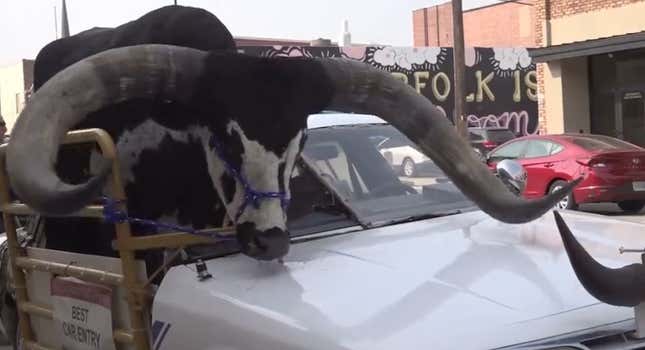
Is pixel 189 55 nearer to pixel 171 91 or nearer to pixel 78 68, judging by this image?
pixel 171 91

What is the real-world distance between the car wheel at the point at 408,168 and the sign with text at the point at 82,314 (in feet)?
5.93

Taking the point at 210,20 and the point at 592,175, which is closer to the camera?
the point at 210,20

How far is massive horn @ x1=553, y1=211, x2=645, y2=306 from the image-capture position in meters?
2.66

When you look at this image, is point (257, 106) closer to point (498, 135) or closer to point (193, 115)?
point (193, 115)

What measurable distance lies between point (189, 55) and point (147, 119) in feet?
1.99

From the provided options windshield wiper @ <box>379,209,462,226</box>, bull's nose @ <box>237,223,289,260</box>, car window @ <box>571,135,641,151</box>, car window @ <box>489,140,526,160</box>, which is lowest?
car window @ <box>489,140,526,160</box>

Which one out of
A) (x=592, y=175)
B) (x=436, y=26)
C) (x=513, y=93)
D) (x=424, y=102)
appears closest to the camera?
(x=424, y=102)

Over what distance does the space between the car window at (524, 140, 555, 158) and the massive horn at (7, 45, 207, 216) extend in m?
12.8

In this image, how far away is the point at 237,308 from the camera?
9.84 feet

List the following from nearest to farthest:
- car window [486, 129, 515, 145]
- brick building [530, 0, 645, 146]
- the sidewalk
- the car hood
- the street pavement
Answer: the car hood < the street pavement < the sidewalk < brick building [530, 0, 645, 146] < car window [486, 129, 515, 145]

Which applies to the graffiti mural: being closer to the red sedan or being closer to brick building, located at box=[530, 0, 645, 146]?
brick building, located at box=[530, 0, 645, 146]

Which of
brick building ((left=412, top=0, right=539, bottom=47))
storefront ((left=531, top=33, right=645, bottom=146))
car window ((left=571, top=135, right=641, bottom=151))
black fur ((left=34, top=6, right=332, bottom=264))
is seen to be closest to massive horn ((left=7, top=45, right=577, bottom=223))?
black fur ((left=34, top=6, right=332, bottom=264))

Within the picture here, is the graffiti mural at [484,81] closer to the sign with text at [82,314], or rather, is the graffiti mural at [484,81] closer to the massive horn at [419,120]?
the massive horn at [419,120]

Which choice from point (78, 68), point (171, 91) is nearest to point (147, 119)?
point (171, 91)
